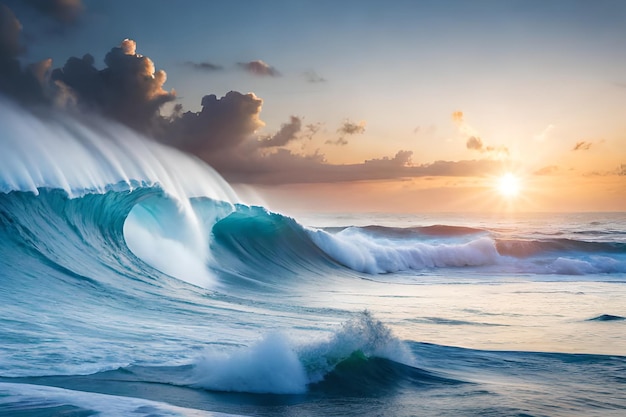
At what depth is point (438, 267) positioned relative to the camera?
21.6 m

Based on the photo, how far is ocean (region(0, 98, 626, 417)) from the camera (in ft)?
15.3

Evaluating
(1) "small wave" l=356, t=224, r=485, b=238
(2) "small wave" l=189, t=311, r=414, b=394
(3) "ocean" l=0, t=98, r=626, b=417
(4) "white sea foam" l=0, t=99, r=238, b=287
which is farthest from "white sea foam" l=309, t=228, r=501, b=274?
(2) "small wave" l=189, t=311, r=414, b=394

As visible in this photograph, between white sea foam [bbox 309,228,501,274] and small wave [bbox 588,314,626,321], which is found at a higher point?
white sea foam [bbox 309,228,501,274]

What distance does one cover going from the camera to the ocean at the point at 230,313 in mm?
4664

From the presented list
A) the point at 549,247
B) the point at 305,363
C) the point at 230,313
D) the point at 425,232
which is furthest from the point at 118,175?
the point at 425,232

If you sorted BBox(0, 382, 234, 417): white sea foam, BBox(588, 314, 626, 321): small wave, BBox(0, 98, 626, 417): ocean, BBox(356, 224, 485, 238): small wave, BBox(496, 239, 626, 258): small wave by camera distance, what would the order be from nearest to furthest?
1. BBox(0, 382, 234, 417): white sea foam
2. BBox(0, 98, 626, 417): ocean
3. BBox(588, 314, 626, 321): small wave
4. BBox(496, 239, 626, 258): small wave
5. BBox(356, 224, 485, 238): small wave

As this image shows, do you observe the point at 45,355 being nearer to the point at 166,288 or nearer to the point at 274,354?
the point at 274,354

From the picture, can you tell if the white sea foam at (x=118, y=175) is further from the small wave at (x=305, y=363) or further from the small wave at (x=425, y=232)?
the small wave at (x=425, y=232)

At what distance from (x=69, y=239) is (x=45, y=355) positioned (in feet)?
19.5

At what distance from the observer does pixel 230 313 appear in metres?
8.68

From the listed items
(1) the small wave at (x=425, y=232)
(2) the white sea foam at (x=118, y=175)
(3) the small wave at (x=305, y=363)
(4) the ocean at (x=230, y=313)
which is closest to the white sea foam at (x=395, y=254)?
(4) the ocean at (x=230, y=313)

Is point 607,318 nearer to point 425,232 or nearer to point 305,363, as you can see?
point 305,363

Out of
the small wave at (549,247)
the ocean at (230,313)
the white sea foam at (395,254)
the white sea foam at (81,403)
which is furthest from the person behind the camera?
the small wave at (549,247)

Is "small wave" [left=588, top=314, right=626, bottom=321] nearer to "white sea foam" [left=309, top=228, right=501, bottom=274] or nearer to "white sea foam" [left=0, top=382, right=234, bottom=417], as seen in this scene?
"white sea foam" [left=0, top=382, right=234, bottom=417]
